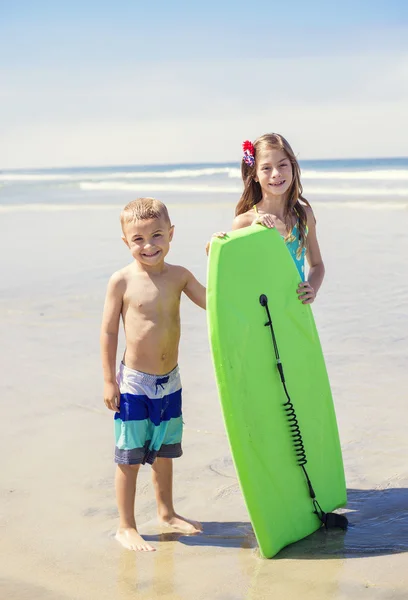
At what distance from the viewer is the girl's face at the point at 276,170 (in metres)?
3.61

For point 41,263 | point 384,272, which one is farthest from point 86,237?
point 384,272

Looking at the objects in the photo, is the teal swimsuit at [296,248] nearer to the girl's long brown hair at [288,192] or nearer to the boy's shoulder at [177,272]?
the girl's long brown hair at [288,192]

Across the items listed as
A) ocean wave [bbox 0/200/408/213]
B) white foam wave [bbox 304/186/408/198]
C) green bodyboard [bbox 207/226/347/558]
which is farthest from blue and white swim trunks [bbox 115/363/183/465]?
white foam wave [bbox 304/186/408/198]

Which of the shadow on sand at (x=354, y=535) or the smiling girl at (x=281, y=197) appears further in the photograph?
the smiling girl at (x=281, y=197)

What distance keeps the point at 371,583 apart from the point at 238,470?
0.59 metres

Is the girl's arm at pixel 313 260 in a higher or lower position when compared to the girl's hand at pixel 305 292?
higher

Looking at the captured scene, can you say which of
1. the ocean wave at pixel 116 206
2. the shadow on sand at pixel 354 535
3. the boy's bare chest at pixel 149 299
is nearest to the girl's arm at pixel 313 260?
the boy's bare chest at pixel 149 299

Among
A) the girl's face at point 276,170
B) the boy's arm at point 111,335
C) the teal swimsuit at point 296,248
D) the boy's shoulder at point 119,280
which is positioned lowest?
the boy's arm at point 111,335

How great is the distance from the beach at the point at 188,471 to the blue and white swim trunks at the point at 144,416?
0.33m

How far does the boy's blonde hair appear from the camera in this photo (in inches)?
123

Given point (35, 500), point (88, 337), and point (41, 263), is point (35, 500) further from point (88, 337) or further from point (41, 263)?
point (41, 263)

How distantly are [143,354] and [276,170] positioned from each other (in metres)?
1.09

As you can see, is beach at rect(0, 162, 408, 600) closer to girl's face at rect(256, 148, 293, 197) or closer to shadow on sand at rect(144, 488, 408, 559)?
shadow on sand at rect(144, 488, 408, 559)

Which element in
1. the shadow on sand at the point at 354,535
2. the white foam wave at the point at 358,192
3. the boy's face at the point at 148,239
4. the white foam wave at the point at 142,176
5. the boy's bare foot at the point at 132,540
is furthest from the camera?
the white foam wave at the point at 142,176
